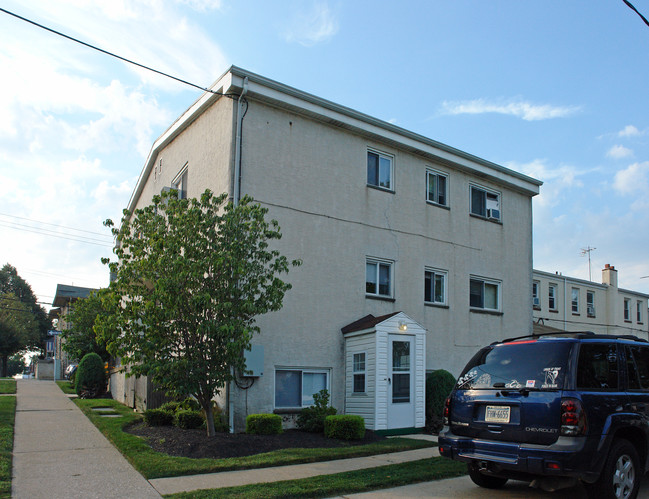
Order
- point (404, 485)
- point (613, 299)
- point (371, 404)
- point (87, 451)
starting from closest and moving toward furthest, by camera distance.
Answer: point (404, 485)
point (87, 451)
point (371, 404)
point (613, 299)

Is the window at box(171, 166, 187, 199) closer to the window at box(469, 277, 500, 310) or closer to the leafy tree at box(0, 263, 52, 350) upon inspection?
the window at box(469, 277, 500, 310)

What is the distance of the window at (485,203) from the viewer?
18047mm

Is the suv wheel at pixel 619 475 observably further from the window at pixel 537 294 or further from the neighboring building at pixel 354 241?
the window at pixel 537 294

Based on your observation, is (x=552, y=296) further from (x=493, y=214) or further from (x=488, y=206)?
(x=488, y=206)

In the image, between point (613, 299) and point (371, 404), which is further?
point (613, 299)

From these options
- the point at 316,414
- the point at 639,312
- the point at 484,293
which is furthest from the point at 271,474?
the point at 639,312

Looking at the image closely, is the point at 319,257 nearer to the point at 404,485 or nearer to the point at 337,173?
the point at 337,173

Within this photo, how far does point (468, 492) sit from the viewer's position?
7.04 meters

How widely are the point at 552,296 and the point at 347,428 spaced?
26581 millimetres

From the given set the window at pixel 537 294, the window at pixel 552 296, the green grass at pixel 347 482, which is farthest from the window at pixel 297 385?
the window at pixel 552 296

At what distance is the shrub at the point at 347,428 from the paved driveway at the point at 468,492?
3.78 metres

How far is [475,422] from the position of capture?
644 centimetres

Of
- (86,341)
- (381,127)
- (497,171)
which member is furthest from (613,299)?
(86,341)

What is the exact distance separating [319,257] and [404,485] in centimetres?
701
